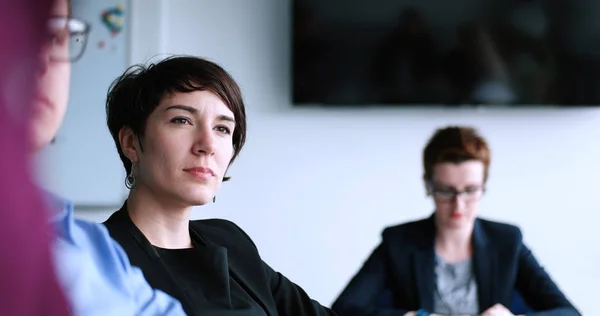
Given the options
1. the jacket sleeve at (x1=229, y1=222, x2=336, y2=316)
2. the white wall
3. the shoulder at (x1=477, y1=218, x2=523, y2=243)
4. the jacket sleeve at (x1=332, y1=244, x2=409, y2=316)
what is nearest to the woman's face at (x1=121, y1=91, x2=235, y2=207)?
the jacket sleeve at (x1=229, y1=222, x2=336, y2=316)

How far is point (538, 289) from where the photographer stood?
220 centimetres

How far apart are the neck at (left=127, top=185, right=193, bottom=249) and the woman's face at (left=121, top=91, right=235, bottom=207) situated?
0.01 m

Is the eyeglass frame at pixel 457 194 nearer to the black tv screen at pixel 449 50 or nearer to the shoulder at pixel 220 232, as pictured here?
the shoulder at pixel 220 232

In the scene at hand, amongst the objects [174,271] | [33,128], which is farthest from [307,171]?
[33,128]

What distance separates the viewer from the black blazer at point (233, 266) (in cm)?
134

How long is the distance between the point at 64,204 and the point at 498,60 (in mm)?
3167

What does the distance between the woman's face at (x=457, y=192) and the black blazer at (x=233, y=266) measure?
26.1 inches

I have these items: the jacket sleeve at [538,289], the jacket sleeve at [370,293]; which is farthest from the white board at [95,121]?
the jacket sleeve at [538,289]

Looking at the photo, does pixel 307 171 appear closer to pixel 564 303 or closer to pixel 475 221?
pixel 475 221

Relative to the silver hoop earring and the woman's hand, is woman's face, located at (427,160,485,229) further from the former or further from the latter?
the silver hoop earring

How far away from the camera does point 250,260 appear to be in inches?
63.2

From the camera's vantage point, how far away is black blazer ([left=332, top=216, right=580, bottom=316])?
217 cm

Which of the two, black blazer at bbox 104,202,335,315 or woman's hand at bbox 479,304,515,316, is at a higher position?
black blazer at bbox 104,202,335,315

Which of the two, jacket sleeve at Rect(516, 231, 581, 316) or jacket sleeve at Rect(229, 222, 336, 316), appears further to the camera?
jacket sleeve at Rect(516, 231, 581, 316)
